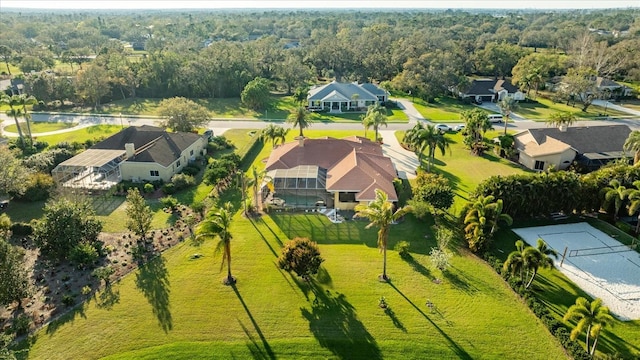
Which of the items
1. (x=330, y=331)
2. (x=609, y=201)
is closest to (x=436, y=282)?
(x=330, y=331)

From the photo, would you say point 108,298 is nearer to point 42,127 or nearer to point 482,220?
point 482,220

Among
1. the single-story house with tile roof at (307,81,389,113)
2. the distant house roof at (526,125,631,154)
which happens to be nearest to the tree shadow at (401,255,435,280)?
the distant house roof at (526,125,631,154)

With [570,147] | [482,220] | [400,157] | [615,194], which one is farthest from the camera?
[400,157]

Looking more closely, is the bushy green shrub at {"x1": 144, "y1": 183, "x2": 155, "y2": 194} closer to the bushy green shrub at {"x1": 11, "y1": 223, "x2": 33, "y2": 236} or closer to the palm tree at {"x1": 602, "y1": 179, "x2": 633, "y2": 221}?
the bushy green shrub at {"x1": 11, "y1": 223, "x2": 33, "y2": 236}

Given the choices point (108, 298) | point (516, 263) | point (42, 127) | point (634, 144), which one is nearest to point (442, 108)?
point (634, 144)

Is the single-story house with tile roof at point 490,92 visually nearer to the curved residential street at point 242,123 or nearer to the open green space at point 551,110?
the open green space at point 551,110

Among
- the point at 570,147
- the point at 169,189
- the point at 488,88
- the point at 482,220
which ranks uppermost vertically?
the point at 488,88

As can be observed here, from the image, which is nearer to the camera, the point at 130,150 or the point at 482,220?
the point at 482,220

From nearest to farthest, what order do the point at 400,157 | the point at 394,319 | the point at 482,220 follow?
1. the point at 394,319
2. the point at 482,220
3. the point at 400,157
